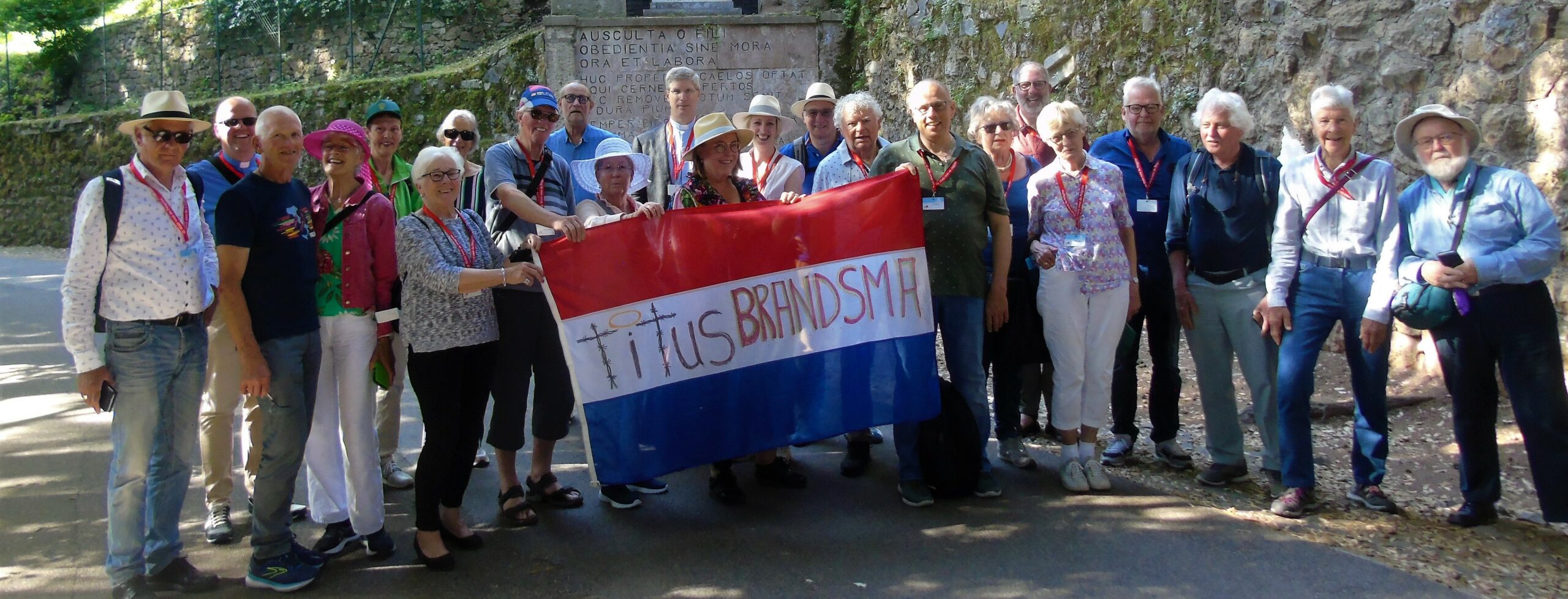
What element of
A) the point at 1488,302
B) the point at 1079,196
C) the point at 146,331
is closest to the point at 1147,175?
the point at 1079,196

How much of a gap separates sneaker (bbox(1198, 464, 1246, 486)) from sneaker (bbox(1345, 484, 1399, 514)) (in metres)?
0.54

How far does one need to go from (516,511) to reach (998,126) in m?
2.93

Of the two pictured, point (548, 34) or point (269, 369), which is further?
point (548, 34)

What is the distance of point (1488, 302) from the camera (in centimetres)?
431

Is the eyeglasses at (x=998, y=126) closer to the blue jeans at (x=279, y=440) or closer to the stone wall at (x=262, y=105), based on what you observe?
the blue jeans at (x=279, y=440)

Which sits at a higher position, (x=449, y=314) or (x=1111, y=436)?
(x=449, y=314)

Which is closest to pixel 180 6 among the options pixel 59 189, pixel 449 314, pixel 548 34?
pixel 59 189

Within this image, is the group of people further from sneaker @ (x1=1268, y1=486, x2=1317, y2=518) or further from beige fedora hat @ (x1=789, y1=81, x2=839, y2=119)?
beige fedora hat @ (x1=789, y1=81, x2=839, y2=119)

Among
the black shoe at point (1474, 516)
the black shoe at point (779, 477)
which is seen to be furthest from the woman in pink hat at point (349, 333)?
the black shoe at point (1474, 516)

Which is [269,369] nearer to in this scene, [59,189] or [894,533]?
[894,533]

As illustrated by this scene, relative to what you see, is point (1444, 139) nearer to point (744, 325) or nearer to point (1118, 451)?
point (1118, 451)

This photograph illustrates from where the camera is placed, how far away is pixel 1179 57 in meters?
8.28

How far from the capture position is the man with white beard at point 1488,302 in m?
4.23

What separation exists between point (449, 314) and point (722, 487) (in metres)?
1.55
